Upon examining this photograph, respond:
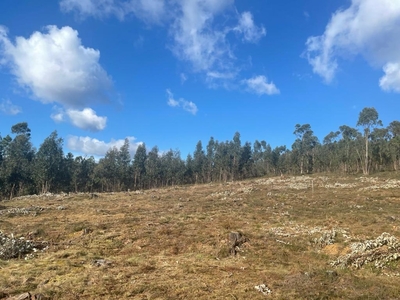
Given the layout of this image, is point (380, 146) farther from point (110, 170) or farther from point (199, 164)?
point (110, 170)

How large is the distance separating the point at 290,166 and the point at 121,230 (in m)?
90.7

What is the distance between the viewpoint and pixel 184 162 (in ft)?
344

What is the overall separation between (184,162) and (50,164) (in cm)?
4930

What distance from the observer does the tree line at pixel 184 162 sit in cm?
6425

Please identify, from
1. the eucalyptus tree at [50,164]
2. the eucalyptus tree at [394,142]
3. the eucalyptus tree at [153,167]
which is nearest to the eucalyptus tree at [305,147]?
the eucalyptus tree at [394,142]

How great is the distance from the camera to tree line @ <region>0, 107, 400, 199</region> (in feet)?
211

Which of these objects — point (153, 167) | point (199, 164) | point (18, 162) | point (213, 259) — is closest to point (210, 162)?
point (199, 164)

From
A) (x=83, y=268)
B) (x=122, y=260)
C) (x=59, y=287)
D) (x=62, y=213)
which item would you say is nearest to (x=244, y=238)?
(x=122, y=260)

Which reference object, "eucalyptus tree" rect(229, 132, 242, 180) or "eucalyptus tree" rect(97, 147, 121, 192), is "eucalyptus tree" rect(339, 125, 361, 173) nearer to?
"eucalyptus tree" rect(229, 132, 242, 180)

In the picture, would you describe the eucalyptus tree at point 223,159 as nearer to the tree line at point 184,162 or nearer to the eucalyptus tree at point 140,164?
the tree line at point 184,162

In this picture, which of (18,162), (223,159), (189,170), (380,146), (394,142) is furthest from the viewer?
(189,170)

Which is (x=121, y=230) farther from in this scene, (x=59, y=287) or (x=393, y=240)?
(x=393, y=240)

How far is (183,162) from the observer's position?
103m

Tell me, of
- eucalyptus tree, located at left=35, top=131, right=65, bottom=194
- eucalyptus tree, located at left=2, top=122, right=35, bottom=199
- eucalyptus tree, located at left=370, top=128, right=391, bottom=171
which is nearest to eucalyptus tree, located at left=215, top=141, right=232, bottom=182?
eucalyptus tree, located at left=370, top=128, right=391, bottom=171
